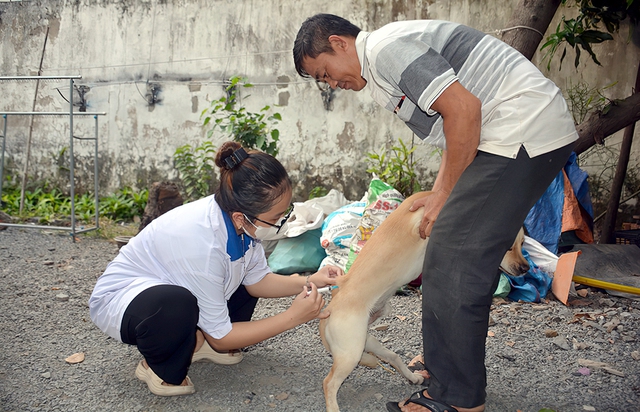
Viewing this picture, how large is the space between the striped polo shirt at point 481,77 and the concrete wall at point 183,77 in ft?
13.1

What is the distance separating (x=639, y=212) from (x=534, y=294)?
2.38 meters

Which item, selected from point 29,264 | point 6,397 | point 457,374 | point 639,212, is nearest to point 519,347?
point 457,374

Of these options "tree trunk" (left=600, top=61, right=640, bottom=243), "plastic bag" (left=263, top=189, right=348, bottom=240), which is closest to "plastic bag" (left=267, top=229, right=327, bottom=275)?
"plastic bag" (left=263, top=189, right=348, bottom=240)

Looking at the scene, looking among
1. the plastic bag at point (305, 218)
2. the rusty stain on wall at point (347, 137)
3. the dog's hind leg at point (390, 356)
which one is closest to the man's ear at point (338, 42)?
the dog's hind leg at point (390, 356)

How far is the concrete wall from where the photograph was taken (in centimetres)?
625

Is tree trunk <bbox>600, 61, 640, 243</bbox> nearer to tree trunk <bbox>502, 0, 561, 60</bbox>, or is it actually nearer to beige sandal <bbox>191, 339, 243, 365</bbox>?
tree trunk <bbox>502, 0, 561, 60</bbox>

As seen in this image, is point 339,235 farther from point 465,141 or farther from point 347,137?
point 465,141

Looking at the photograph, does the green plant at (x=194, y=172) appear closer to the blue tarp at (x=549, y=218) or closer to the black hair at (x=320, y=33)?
the blue tarp at (x=549, y=218)

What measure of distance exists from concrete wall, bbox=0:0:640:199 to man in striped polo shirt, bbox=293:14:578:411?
401 cm

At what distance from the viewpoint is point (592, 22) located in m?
4.96

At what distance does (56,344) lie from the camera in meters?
3.20

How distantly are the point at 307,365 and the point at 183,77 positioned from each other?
5.34 meters

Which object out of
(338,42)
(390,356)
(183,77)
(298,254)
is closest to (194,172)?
(183,77)

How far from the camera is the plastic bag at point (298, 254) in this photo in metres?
4.55
